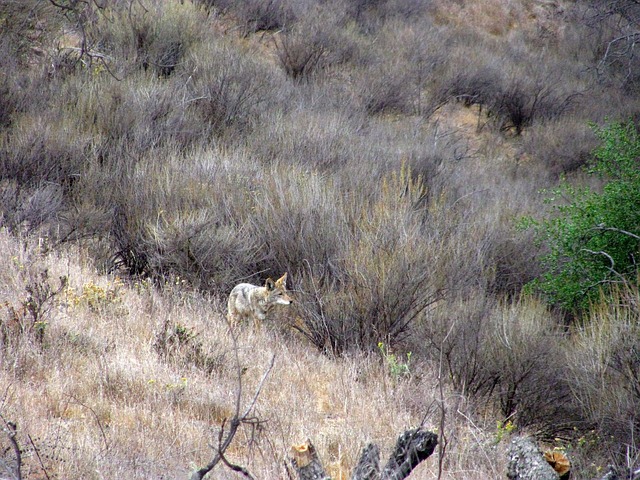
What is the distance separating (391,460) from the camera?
311cm

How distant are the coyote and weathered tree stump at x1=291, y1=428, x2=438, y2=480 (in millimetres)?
3590

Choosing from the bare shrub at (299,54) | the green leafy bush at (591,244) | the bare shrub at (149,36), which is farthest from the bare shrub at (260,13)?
the green leafy bush at (591,244)

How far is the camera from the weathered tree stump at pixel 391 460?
3.01 m

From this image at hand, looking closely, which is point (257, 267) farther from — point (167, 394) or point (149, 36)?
point (149, 36)

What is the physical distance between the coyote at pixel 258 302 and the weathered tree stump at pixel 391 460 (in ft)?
11.8

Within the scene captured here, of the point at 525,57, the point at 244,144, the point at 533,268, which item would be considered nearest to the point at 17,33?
the point at 244,144

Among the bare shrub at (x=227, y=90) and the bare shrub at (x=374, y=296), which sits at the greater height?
the bare shrub at (x=374, y=296)

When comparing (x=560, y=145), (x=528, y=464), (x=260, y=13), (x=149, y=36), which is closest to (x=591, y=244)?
(x=528, y=464)

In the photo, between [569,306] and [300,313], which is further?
[569,306]

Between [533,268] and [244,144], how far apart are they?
194 inches

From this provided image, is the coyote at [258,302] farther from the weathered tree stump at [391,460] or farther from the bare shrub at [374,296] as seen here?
the weathered tree stump at [391,460]

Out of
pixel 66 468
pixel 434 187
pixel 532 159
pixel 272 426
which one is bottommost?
pixel 532 159

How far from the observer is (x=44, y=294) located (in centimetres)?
549

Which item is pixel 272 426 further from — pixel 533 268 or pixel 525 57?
pixel 525 57
